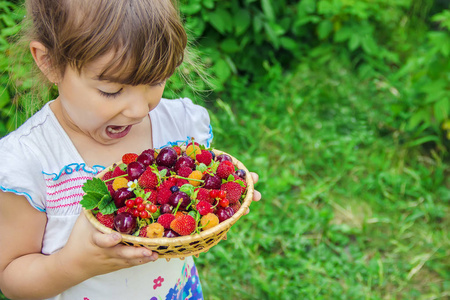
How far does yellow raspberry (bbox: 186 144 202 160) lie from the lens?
4.33 ft

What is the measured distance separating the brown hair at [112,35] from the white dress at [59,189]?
20cm

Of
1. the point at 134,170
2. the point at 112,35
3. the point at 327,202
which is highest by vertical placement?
the point at 112,35

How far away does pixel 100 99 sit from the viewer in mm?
1099

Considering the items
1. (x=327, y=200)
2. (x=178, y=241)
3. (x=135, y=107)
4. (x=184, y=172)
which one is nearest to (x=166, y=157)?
(x=184, y=172)

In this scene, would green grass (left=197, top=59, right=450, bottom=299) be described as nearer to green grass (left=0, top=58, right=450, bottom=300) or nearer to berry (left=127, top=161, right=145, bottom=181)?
green grass (left=0, top=58, right=450, bottom=300)

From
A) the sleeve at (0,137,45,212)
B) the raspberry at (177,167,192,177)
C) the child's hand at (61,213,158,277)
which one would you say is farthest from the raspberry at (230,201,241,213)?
the sleeve at (0,137,45,212)

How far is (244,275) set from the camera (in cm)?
231

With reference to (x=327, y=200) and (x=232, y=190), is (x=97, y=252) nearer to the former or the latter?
(x=232, y=190)

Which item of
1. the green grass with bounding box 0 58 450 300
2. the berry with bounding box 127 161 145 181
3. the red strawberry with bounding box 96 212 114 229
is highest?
the berry with bounding box 127 161 145 181

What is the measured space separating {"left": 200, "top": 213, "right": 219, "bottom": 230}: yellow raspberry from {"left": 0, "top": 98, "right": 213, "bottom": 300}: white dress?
273 millimetres

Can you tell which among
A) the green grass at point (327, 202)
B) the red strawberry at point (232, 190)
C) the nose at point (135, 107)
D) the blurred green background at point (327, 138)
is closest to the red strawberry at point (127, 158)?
the nose at point (135, 107)

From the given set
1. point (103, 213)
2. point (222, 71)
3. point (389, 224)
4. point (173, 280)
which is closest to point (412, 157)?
point (389, 224)

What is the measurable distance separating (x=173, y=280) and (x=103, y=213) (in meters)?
0.36

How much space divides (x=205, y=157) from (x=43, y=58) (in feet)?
1.62
